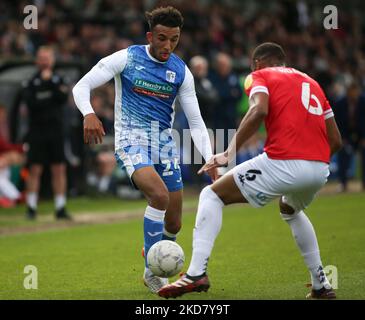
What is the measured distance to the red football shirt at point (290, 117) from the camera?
7.66 metres

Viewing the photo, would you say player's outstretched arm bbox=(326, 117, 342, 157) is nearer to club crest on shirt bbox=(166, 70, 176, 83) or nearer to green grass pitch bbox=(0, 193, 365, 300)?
green grass pitch bbox=(0, 193, 365, 300)

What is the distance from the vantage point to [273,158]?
7684 mm

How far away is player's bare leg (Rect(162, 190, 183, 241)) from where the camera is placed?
28.8ft

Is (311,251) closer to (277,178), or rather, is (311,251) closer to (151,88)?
(277,178)

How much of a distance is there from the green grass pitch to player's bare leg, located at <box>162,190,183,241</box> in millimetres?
598

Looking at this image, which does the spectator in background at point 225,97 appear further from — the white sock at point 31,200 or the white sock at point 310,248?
the white sock at point 310,248

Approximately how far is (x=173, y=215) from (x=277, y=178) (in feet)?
5.01

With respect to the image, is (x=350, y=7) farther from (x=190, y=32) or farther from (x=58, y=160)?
(x=58, y=160)

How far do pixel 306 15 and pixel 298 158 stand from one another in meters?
25.6

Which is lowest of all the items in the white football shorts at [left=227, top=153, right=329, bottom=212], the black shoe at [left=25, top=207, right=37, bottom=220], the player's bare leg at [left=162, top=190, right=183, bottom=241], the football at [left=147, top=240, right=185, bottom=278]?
the black shoe at [left=25, top=207, right=37, bottom=220]
